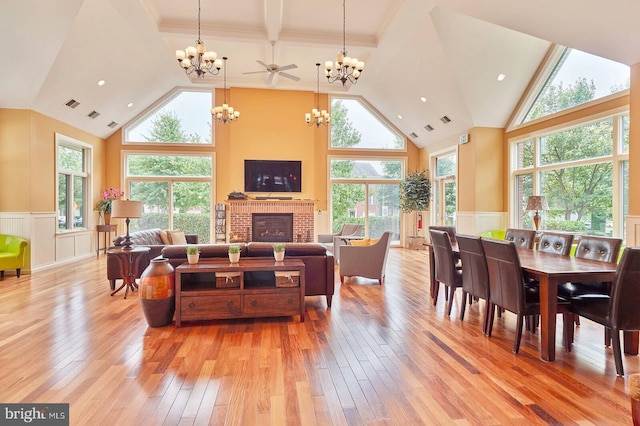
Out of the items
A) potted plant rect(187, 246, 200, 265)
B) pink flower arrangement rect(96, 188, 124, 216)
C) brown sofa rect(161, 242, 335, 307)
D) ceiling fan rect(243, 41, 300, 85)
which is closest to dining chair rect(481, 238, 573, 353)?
brown sofa rect(161, 242, 335, 307)

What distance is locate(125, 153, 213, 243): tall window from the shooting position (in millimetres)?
9172

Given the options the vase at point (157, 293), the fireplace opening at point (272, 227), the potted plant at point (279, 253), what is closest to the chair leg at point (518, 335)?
the potted plant at point (279, 253)

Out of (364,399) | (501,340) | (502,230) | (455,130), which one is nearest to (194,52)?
(364,399)

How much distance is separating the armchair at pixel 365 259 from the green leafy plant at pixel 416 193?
4.31m

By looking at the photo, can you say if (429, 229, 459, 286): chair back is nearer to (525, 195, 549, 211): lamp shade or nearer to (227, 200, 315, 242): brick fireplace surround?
(525, 195, 549, 211): lamp shade

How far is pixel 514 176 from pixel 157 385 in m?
7.85

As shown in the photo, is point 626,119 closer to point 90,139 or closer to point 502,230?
point 502,230

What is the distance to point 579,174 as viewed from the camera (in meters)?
6.01

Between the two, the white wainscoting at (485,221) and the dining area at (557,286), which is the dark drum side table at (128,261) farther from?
the white wainscoting at (485,221)

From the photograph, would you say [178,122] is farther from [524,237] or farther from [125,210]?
[524,237]

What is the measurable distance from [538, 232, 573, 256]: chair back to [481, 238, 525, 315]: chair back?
4.06ft

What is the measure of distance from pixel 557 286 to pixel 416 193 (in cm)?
686

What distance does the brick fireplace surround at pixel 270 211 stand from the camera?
8.97 meters

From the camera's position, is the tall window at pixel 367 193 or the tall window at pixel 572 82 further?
the tall window at pixel 367 193
